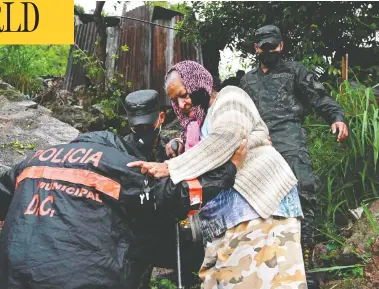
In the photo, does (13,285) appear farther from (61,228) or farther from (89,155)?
(89,155)

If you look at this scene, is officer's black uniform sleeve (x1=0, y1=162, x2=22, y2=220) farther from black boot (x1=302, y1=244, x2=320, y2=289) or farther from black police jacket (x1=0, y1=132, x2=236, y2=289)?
black boot (x1=302, y1=244, x2=320, y2=289)

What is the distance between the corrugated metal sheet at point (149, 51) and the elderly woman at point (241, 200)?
717 cm

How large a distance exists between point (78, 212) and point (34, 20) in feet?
14.1

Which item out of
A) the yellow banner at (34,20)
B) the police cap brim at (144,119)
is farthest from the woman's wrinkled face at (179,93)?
the yellow banner at (34,20)

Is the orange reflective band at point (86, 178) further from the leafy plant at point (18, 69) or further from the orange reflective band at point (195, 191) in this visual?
the leafy plant at point (18, 69)

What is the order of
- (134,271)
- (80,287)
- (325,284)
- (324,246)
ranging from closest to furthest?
(80,287) < (134,271) < (325,284) < (324,246)

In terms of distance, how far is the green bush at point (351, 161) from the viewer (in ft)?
15.3

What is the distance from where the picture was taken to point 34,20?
600cm

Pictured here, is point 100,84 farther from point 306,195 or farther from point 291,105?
point 306,195

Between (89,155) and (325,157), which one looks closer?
(89,155)

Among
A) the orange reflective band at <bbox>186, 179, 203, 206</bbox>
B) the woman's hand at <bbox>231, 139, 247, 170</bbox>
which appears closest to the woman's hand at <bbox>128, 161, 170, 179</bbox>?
the orange reflective band at <bbox>186, 179, 203, 206</bbox>

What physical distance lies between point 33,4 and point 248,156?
13.5 ft

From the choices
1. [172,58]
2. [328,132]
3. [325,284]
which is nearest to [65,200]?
[325,284]

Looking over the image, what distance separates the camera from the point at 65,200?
7.50ft
